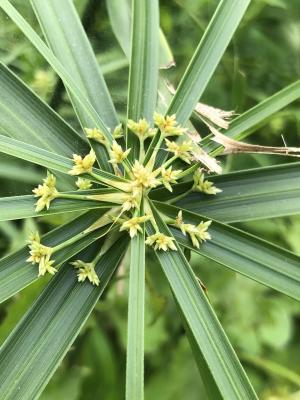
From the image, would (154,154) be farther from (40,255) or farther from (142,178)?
(40,255)

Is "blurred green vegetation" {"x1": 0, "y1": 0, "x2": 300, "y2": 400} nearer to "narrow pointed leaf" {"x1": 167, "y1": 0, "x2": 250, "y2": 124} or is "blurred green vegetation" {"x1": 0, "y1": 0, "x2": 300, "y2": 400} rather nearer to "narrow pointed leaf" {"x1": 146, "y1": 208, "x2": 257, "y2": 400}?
"narrow pointed leaf" {"x1": 167, "y1": 0, "x2": 250, "y2": 124}

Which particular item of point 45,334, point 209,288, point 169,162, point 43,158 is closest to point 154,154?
point 169,162

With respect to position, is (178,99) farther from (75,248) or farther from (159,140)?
(75,248)

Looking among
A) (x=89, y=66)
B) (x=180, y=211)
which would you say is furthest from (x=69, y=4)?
(x=180, y=211)

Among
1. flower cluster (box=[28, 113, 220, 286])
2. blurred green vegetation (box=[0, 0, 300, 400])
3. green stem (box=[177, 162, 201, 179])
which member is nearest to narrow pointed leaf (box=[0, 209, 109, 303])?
flower cluster (box=[28, 113, 220, 286])

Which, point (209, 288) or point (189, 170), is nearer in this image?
point (189, 170)

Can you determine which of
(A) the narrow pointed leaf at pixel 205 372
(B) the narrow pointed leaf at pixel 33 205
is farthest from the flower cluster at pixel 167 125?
(A) the narrow pointed leaf at pixel 205 372
